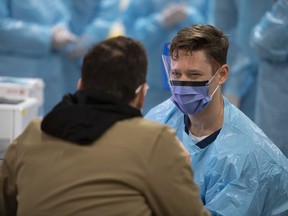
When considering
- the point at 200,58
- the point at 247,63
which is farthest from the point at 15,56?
the point at 200,58

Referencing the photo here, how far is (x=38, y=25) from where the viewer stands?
4.05 m

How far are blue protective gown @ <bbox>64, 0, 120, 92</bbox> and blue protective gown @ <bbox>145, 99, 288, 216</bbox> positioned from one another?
239 centimetres

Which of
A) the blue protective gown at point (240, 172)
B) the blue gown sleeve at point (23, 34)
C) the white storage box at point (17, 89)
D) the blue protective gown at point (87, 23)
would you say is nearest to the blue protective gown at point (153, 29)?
the blue protective gown at point (87, 23)

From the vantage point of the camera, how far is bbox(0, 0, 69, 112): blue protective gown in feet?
13.1

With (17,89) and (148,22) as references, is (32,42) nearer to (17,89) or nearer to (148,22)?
(148,22)

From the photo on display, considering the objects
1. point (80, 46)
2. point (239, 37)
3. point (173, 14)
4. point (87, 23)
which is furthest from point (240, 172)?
point (87, 23)

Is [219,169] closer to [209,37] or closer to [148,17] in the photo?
[209,37]

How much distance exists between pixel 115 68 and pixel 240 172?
2.24 feet

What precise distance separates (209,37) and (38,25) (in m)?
2.32

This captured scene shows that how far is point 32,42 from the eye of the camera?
401cm

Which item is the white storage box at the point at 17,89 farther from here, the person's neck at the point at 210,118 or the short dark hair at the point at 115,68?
the short dark hair at the point at 115,68

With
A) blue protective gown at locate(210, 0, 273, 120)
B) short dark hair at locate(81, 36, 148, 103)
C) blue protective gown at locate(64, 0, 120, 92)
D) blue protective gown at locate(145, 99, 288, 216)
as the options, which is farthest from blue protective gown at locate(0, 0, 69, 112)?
short dark hair at locate(81, 36, 148, 103)

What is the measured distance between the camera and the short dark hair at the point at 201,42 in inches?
76.7

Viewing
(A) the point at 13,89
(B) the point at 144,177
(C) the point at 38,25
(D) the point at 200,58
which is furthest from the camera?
(C) the point at 38,25
